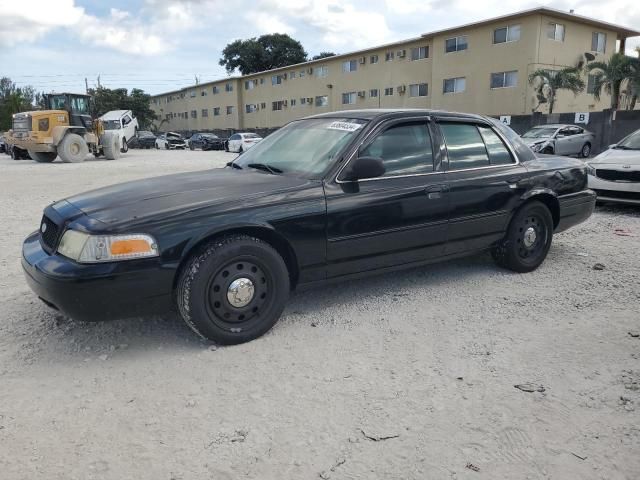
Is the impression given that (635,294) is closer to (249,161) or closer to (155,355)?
(249,161)

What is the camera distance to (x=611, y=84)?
26016 mm

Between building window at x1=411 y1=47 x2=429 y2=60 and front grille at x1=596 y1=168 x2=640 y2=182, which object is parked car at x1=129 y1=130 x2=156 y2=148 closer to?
building window at x1=411 y1=47 x2=429 y2=60

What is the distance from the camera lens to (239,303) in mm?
3471

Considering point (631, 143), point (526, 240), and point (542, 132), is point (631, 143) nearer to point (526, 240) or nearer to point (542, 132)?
point (526, 240)

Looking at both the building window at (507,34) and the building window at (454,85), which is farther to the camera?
the building window at (454,85)

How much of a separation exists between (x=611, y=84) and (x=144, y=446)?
29.6 metres

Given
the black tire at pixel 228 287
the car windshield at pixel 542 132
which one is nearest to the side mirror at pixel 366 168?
the black tire at pixel 228 287

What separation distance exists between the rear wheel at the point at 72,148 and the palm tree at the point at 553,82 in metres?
23.2

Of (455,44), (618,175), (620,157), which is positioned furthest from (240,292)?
(455,44)

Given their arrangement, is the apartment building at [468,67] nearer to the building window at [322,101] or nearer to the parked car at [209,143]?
the building window at [322,101]

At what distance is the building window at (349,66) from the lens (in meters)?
40.5

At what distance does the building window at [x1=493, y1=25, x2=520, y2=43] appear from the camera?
94.4 feet

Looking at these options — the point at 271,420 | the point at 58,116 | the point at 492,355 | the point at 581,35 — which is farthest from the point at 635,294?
the point at 581,35

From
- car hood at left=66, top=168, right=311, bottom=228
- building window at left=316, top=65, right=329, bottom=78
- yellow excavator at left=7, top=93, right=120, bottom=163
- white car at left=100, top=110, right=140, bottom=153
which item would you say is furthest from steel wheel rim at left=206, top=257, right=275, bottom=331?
building window at left=316, top=65, right=329, bottom=78
